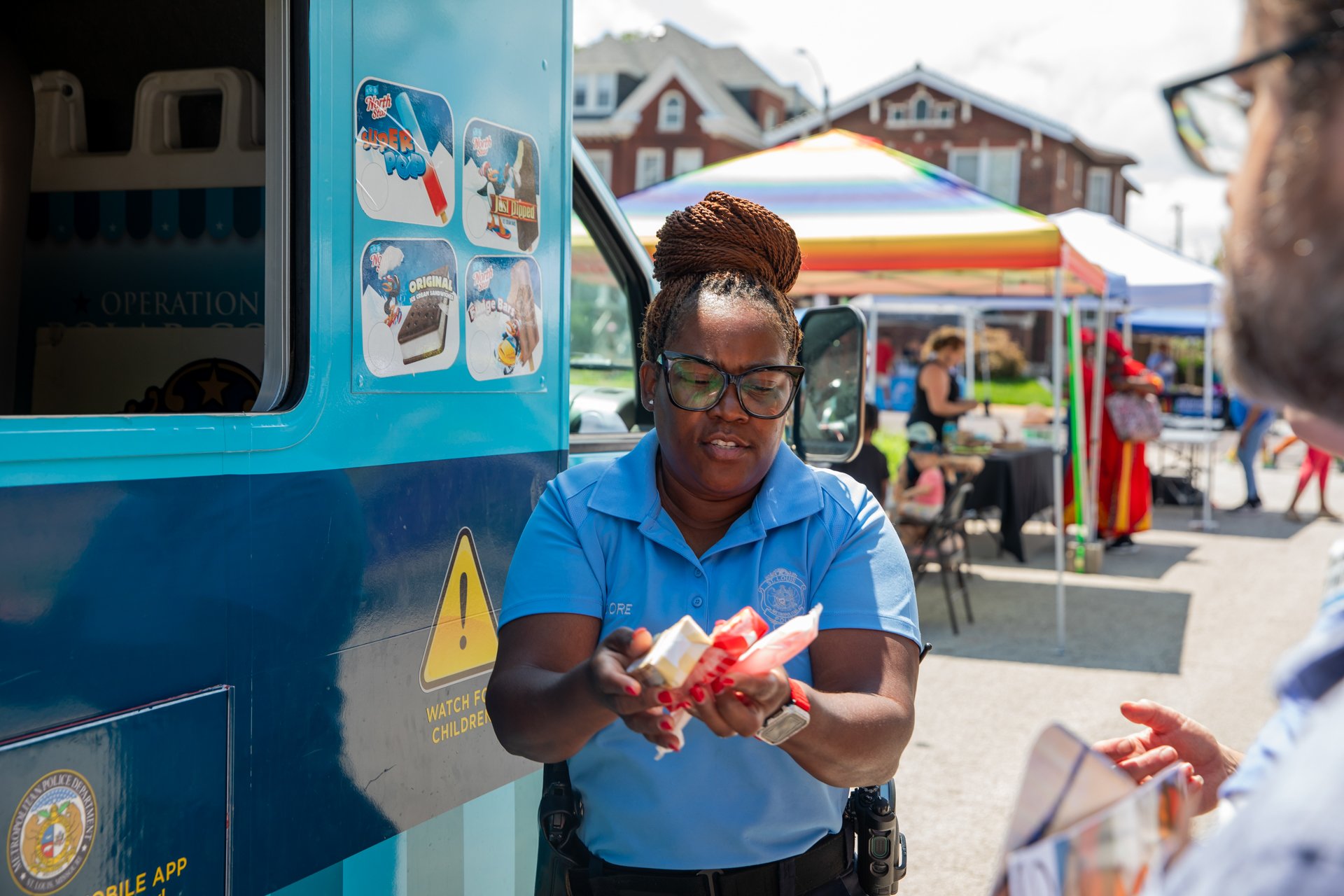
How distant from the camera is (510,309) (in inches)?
98.7

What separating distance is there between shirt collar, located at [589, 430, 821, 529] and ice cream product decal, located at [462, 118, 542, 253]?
64 cm

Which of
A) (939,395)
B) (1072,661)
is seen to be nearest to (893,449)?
(939,395)

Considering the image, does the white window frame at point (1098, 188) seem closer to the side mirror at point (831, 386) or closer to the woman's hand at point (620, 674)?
the side mirror at point (831, 386)

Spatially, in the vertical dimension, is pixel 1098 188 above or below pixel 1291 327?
above

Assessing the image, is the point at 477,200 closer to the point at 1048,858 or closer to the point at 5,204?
the point at 5,204

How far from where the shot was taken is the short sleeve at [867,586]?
1869 mm

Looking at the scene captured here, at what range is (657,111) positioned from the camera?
46844 mm

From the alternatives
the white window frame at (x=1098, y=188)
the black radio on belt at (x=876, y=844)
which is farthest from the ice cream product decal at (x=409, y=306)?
the white window frame at (x=1098, y=188)

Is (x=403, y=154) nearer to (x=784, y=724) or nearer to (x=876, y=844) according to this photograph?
(x=784, y=724)

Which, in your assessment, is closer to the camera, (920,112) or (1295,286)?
(1295,286)

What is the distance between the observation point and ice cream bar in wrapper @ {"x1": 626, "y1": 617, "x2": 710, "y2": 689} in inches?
55.1

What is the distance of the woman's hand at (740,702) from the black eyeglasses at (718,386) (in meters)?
0.59

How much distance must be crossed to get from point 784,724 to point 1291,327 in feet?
2.87

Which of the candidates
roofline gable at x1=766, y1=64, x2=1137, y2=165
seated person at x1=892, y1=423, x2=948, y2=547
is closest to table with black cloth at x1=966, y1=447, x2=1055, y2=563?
seated person at x1=892, y1=423, x2=948, y2=547
